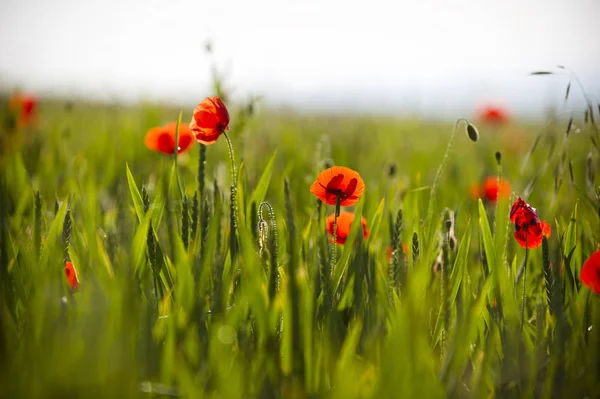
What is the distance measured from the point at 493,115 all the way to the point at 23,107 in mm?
3663

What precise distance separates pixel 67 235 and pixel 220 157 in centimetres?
194

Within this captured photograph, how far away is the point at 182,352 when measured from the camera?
0.83 meters

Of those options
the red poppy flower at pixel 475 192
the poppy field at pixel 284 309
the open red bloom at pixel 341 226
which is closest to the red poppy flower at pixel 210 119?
the poppy field at pixel 284 309

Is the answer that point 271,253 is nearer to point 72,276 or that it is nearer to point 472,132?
point 72,276

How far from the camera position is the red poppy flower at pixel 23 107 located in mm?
2816

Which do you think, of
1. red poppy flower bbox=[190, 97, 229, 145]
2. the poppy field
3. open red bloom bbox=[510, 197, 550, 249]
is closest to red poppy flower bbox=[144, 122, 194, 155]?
the poppy field

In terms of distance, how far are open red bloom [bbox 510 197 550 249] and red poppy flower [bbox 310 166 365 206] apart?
0.36 metres

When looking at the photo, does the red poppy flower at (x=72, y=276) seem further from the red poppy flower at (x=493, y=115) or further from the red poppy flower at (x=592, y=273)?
the red poppy flower at (x=493, y=115)

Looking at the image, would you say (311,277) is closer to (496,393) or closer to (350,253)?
(350,253)

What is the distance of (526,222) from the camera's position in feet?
3.67

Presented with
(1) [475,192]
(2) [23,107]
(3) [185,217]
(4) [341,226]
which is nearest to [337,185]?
(4) [341,226]

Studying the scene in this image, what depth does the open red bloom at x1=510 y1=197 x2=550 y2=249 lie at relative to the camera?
1.12 metres

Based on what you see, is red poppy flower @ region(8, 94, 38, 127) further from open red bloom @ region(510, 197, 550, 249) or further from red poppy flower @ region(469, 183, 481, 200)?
open red bloom @ region(510, 197, 550, 249)

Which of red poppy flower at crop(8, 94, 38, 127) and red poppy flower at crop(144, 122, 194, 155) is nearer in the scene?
red poppy flower at crop(144, 122, 194, 155)
